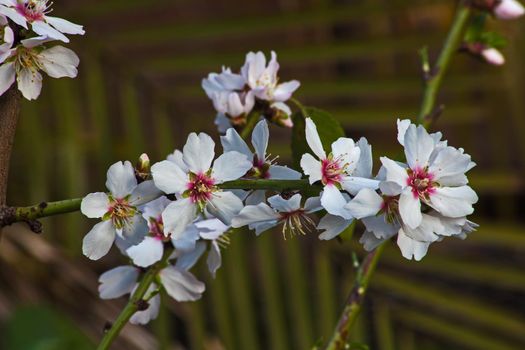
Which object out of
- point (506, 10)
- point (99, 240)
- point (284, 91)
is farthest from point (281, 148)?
point (99, 240)

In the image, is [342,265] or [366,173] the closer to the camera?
[366,173]

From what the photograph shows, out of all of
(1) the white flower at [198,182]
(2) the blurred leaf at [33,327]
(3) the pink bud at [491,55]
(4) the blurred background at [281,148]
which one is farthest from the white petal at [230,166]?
(2) the blurred leaf at [33,327]

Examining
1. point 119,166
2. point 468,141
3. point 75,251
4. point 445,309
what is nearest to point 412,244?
point 119,166

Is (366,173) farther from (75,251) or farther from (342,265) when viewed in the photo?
A: (75,251)

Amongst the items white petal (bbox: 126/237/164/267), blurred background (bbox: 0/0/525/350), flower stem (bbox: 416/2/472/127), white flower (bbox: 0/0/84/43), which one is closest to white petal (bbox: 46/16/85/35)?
white flower (bbox: 0/0/84/43)

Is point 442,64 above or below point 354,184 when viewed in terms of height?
above

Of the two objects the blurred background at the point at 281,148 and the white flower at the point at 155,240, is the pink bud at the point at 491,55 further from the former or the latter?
the blurred background at the point at 281,148

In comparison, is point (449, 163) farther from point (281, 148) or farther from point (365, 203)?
point (281, 148)
